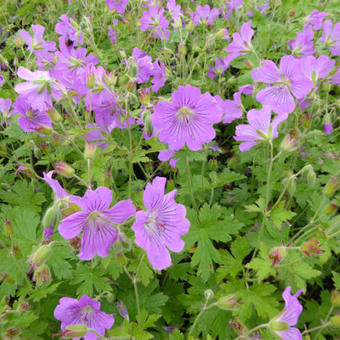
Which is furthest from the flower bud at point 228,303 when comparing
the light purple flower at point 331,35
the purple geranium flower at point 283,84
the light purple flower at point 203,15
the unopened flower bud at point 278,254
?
the light purple flower at point 203,15

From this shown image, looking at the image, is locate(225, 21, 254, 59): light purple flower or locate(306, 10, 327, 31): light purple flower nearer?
locate(225, 21, 254, 59): light purple flower

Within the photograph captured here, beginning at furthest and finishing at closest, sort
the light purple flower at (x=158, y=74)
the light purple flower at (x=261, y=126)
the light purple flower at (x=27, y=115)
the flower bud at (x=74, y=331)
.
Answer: the light purple flower at (x=158, y=74)
the light purple flower at (x=27, y=115)
the light purple flower at (x=261, y=126)
the flower bud at (x=74, y=331)

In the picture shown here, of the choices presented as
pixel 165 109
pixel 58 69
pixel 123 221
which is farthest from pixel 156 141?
pixel 58 69

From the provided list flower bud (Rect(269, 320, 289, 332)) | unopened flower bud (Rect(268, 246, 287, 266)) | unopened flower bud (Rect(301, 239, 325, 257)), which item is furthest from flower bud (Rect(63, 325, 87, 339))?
unopened flower bud (Rect(301, 239, 325, 257))

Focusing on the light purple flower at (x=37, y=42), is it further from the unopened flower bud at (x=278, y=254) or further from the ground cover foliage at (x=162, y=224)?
the unopened flower bud at (x=278, y=254)

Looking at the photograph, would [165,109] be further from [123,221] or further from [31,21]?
[31,21]

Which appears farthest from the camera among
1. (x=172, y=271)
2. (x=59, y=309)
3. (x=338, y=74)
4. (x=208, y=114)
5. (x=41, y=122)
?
(x=338, y=74)

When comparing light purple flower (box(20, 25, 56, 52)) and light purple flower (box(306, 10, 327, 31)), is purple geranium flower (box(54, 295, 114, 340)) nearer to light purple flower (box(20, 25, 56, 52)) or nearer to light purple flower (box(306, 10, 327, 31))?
light purple flower (box(20, 25, 56, 52))
